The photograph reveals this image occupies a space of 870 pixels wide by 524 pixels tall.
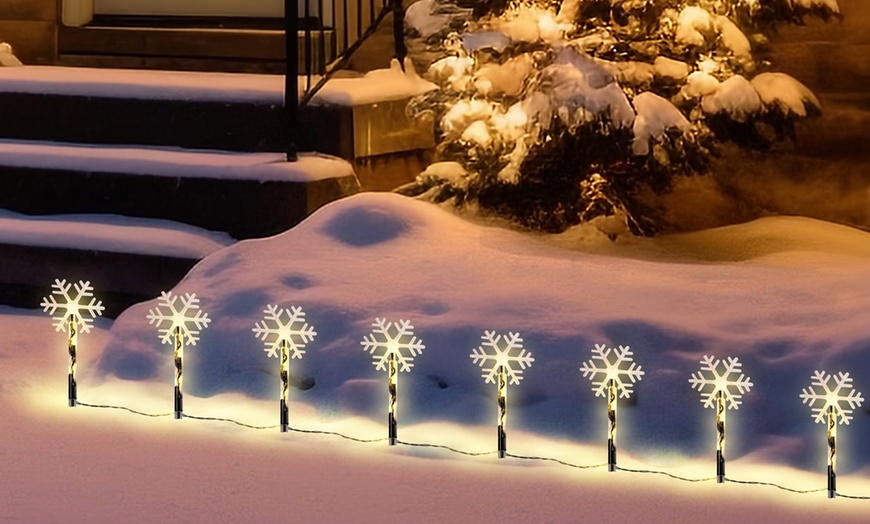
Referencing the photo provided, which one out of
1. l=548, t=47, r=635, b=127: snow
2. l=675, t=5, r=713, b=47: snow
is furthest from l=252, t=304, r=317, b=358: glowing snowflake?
l=675, t=5, r=713, b=47: snow

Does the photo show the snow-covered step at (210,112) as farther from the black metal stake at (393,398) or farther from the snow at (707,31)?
the black metal stake at (393,398)

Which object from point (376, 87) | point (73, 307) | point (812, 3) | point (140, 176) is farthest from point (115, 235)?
point (812, 3)

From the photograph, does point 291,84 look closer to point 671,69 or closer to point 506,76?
point 506,76

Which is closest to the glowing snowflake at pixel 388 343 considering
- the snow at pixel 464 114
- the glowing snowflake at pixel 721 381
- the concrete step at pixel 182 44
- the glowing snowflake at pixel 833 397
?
the glowing snowflake at pixel 721 381

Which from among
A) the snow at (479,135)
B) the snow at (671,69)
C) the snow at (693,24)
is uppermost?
the snow at (693,24)

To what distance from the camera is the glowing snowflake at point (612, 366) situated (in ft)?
18.3

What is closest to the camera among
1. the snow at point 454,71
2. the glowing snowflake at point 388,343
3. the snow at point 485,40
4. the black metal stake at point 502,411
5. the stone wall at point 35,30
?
the black metal stake at point 502,411

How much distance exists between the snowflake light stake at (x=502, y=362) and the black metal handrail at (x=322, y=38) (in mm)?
2131

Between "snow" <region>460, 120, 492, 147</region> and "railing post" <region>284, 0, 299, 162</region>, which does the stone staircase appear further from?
"snow" <region>460, 120, 492, 147</region>

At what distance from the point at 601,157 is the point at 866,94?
1.88 meters

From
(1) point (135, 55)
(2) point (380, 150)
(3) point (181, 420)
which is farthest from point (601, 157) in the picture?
(1) point (135, 55)

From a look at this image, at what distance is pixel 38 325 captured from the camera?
7.45m

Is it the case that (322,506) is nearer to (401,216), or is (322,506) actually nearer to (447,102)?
(401,216)

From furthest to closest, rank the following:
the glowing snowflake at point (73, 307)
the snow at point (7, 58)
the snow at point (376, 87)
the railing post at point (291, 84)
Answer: the snow at point (7, 58) → the snow at point (376, 87) → the railing post at point (291, 84) → the glowing snowflake at point (73, 307)
